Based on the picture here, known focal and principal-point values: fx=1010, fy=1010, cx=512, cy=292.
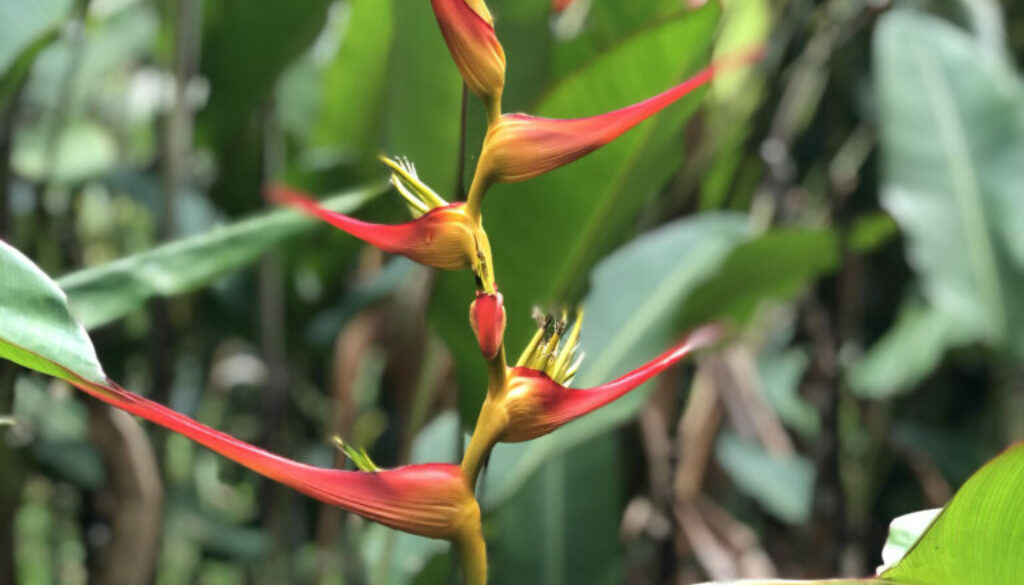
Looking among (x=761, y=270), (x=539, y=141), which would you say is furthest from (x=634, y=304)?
(x=539, y=141)

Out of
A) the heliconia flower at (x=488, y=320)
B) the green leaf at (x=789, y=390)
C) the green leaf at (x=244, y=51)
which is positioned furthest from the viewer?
the green leaf at (x=789, y=390)

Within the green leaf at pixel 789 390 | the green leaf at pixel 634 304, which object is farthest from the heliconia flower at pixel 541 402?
the green leaf at pixel 789 390

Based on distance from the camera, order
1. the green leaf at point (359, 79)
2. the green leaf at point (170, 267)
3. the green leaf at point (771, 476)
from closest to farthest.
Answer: the green leaf at point (170, 267) → the green leaf at point (359, 79) → the green leaf at point (771, 476)

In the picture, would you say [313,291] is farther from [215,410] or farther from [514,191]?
[514,191]

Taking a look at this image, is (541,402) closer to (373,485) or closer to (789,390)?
(373,485)

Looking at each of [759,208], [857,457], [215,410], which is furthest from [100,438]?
[857,457]

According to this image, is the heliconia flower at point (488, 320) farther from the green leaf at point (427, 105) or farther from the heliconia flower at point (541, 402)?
the green leaf at point (427, 105)
